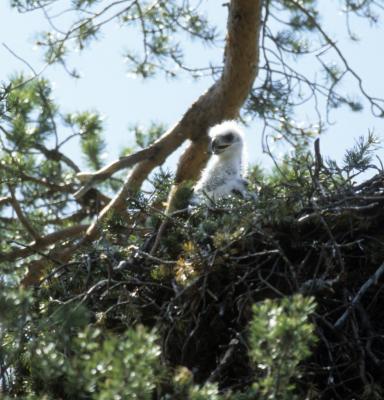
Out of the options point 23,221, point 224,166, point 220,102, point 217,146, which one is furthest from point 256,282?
point 220,102

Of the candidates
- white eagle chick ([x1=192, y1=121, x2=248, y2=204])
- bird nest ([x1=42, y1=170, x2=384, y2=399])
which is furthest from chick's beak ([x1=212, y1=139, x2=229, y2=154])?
bird nest ([x1=42, y1=170, x2=384, y2=399])

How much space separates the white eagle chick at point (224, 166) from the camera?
3900 millimetres

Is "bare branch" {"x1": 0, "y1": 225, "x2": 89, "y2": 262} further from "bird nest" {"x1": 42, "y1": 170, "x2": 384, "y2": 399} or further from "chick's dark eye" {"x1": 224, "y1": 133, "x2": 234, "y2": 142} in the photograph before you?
"bird nest" {"x1": 42, "y1": 170, "x2": 384, "y2": 399}

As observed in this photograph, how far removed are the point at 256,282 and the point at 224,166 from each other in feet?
4.42

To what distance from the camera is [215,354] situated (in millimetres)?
2928

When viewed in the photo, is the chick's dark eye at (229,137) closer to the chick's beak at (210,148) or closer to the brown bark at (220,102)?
the chick's beak at (210,148)

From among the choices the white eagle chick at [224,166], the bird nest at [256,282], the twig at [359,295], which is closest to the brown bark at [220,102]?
the white eagle chick at [224,166]

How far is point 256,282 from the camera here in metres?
2.90

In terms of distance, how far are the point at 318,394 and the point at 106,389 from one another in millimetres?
797

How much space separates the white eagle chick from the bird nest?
0.67 m

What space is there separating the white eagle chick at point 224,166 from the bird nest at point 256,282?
2.19ft

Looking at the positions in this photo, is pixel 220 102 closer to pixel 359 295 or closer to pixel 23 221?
pixel 23 221

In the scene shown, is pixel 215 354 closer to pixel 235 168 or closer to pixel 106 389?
pixel 106 389

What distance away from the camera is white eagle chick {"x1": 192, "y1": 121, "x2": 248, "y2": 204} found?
12.8 feet
